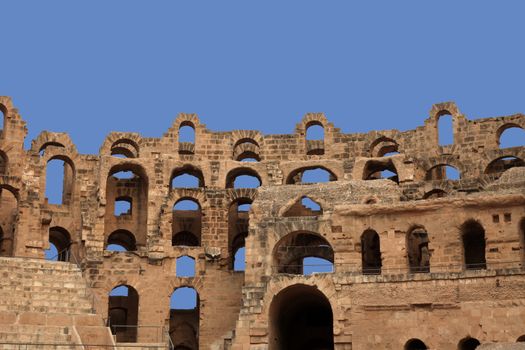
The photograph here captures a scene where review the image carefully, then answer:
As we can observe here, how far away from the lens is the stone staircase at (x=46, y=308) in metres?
32.3

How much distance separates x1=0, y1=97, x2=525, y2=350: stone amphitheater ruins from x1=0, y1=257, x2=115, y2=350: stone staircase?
0.07m

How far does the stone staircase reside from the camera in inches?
1272

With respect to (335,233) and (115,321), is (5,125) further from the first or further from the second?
(335,233)

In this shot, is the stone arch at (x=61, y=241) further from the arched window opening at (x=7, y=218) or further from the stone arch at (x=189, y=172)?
the stone arch at (x=189, y=172)

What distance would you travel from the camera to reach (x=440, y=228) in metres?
37.3

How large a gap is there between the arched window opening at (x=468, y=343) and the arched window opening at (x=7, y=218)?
2237cm

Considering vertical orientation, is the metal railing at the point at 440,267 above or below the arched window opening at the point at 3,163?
below

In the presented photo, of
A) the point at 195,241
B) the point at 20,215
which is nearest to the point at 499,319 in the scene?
the point at 195,241

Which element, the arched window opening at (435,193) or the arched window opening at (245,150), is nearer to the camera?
the arched window opening at (435,193)

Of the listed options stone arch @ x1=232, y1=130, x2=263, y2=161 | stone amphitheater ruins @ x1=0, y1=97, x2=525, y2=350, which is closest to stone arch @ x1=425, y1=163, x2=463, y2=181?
stone amphitheater ruins @ x1=0, y1=97, x2=525, y2=350

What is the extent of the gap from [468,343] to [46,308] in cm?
1556

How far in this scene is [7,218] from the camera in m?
47.2

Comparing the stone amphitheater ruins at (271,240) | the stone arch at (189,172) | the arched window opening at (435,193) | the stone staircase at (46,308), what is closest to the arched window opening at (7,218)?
the stone amphitheater ruins at (271,240)

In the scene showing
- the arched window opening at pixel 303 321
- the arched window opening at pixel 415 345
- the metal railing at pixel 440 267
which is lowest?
the arched window opening at pixel 415 345
